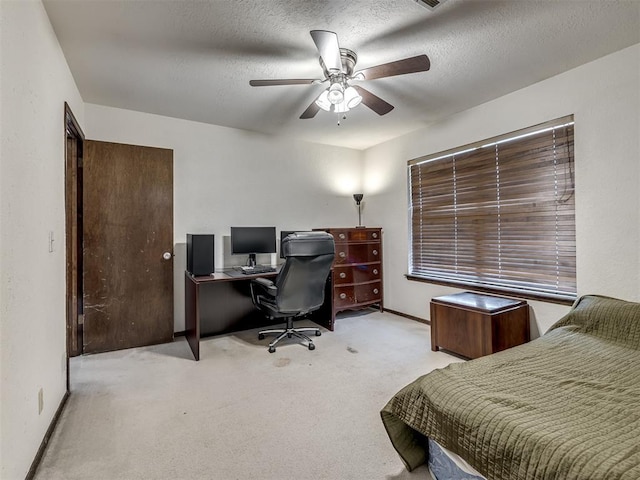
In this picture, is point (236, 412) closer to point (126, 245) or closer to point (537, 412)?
point (537, 412)

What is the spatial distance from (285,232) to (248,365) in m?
1.84

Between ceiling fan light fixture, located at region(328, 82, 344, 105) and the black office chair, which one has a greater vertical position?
ceiling fan light fixture, located at region(328, 82, 344, 105)

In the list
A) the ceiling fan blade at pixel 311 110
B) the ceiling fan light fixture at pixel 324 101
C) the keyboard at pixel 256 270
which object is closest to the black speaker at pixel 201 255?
the keyboard at pixel 256 270

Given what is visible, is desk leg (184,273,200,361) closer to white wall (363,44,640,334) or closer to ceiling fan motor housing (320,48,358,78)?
ceiling fan motor housing (320,48,358,78)

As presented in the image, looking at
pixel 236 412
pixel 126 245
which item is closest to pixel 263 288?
pixel 236 412

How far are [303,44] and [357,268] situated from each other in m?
2.71

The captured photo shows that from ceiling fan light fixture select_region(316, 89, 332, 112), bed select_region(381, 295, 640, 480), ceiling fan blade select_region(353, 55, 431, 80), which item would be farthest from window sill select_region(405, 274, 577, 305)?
ceiling fan light fixture select_region(316, 89, 332, 112)

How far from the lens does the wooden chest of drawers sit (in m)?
4.07

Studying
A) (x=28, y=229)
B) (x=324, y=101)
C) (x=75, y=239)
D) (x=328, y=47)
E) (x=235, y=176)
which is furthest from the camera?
(x=235, y=176)

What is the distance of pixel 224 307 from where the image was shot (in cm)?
373

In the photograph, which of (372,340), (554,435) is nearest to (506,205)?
(372,340)

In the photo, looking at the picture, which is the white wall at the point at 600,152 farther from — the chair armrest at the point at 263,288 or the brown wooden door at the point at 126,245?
the brown wooden door at the point at 126,245

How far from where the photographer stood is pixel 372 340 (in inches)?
132

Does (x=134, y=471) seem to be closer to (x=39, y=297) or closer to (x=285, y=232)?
(x=39, y=297)
